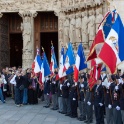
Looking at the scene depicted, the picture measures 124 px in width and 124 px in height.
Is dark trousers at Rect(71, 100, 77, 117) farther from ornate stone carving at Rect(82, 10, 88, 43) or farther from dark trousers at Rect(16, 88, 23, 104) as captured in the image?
ornate stone carving at Rect(82, 10, 88, 43)

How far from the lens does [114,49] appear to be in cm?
761

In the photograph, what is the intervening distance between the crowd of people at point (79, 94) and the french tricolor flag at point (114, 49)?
1156 mm

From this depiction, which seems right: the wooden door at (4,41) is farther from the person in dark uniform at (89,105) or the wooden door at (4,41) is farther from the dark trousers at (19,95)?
the person in dark uniform at (89,105)

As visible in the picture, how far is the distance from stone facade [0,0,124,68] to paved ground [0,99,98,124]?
23.5ft

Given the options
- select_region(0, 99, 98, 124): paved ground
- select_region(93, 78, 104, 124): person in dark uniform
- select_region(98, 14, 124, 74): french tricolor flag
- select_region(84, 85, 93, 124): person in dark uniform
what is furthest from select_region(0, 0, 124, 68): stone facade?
select_region(98, 14, 124, 74): french tricolor flag

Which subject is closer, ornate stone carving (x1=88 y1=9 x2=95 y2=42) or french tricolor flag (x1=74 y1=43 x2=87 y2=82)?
french tricolor flag (x1=74 y1=43 x2=87 y2=82)

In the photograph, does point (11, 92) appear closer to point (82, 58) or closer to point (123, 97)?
point (82, 58)

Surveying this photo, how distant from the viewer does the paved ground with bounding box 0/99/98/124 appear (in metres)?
10.7

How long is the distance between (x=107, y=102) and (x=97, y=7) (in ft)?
36.4

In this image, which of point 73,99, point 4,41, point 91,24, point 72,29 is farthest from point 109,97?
point 4,41

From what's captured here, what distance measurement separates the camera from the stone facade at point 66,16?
63.5 feet

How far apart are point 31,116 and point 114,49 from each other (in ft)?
17.9

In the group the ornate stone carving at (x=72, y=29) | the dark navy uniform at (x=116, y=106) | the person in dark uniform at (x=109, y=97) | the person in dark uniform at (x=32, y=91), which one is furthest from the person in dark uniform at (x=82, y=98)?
the ornate stone carving at (x=72, y=29)

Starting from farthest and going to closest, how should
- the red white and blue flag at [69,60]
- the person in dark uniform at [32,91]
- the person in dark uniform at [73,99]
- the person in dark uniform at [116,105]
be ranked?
the person in dark uniform at [32,91], the red white and blue flag at [69,60], the person in dark uniform at [73,99], the person in dark uniform at [116,105]
